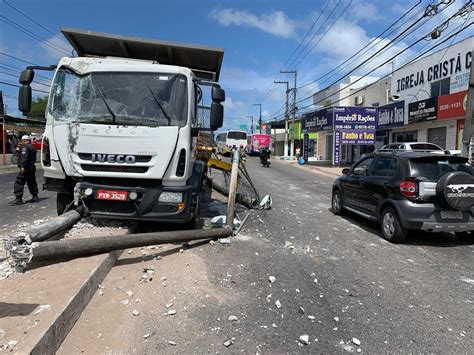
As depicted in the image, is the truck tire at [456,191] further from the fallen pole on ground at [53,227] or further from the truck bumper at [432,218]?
the fallen pole on ground at [53,227]

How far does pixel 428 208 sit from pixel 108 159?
5.33 metres

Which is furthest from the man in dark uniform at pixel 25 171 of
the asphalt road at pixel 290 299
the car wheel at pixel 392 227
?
the car wheel at pixel 392 227

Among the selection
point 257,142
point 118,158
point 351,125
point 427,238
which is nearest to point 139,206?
point 118,158

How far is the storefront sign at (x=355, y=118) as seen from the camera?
29.4 meters

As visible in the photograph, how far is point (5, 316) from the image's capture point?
3.44 metres

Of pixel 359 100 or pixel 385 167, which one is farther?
pixel 359 100

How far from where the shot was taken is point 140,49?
7.75 metres

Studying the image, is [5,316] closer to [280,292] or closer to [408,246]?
[280,292]

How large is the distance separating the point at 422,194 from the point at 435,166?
0.69 metres

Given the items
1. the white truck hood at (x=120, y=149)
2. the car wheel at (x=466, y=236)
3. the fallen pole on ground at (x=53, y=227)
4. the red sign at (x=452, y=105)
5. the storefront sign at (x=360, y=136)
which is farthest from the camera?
the storefront sign at (x=360, y=136)

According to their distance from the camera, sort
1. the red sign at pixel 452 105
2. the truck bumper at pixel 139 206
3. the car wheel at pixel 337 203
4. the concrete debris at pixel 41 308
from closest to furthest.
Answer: the concrete debris at pixel 41 308 → the truck bumper at pixel 139 206 → the car wheel at pixel 337 203 → the red sign at pixel 452 105

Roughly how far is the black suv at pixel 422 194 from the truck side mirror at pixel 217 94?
3.50m

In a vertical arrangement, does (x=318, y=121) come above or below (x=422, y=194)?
above

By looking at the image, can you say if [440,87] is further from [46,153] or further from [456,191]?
[46,153]
